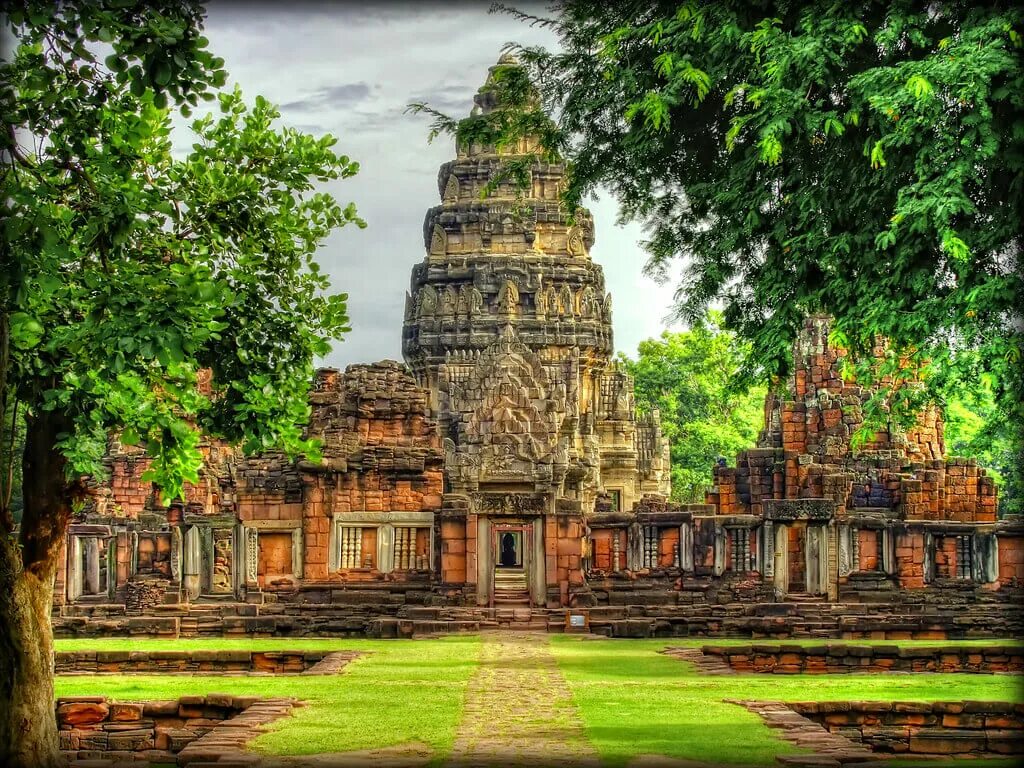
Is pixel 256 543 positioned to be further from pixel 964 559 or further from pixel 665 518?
pixel 964 559

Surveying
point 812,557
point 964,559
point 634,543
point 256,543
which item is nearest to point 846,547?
point 812,557

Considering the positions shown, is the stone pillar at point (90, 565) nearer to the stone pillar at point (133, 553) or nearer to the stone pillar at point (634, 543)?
the stone pillar at point (133, 553)

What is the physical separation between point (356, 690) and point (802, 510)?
15590 millimetres

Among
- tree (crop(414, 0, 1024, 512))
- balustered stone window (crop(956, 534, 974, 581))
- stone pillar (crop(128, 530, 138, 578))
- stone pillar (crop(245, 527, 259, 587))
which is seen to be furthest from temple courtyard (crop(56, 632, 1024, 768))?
stone pillar (crop(128, 530, 138, 578))

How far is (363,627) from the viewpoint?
84.1 ft

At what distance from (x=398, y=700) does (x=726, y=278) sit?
5.63 meters

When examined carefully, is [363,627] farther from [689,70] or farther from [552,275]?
[552,275]

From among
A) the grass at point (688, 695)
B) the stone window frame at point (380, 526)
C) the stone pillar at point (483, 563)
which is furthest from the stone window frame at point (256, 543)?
the grass at point (688, 695)

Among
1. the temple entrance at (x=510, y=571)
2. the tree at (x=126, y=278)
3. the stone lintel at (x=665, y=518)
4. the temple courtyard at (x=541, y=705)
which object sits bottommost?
the temple courtyard at (x=541, y=705)

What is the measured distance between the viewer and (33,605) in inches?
511

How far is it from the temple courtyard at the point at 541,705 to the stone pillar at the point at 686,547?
8.67 metres

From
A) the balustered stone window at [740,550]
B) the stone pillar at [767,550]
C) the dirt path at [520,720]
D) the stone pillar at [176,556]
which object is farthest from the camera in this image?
the stone pillar at [176,556]

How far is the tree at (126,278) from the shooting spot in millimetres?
11117

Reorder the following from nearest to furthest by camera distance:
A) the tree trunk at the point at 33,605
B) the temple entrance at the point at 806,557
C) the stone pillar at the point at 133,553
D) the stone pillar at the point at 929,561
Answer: the tree trunk at the point at 33,605, the temple entrance at the point at 806,557, the stone pillar at the point at 929,561, the stone pillar at the point at 133,553
